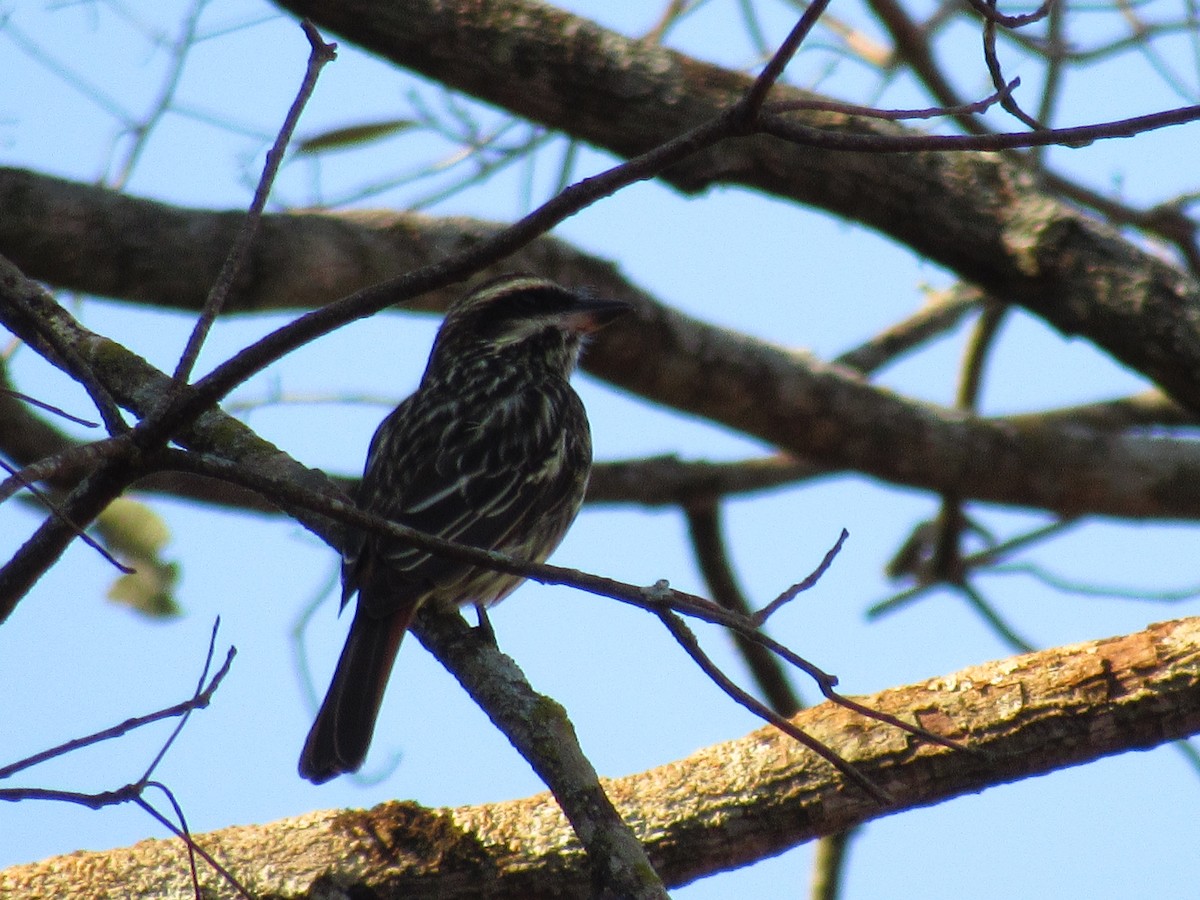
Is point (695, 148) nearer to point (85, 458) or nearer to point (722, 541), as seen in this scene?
point (85, 458)

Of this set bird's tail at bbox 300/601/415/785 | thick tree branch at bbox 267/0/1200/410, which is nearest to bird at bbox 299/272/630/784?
bird's tail at bbox 300/601/415/785

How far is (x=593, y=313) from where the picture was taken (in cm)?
567

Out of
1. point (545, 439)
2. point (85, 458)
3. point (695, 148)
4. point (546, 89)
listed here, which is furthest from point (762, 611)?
point (546, 89)

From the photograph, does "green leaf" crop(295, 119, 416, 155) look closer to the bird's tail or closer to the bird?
the bird

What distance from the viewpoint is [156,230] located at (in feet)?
17.2

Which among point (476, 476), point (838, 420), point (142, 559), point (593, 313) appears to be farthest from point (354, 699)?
point (838, 420)

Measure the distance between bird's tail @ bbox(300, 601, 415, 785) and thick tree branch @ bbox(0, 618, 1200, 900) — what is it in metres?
0.46

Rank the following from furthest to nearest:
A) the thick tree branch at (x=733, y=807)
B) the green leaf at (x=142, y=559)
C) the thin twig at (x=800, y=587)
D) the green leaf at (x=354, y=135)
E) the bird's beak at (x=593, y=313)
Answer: the green leaf at (x=354, y=135) < the bird's beak at (x=593, y=313) < the green leaf at (x=142, y=559) < the thick tree branch at (x=733, y=807) < the thin twig at (x=800, y=587)

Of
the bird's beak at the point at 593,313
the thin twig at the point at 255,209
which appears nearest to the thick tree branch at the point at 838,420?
the bird's beak at the point at 593,313

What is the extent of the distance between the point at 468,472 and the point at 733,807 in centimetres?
158

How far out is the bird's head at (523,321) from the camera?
5.70m

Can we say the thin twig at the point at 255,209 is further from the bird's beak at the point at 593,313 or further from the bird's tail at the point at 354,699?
the bird's beak at the point at 593,313

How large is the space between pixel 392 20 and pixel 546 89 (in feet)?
1.92

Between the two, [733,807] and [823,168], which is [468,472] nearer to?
[733,807]
